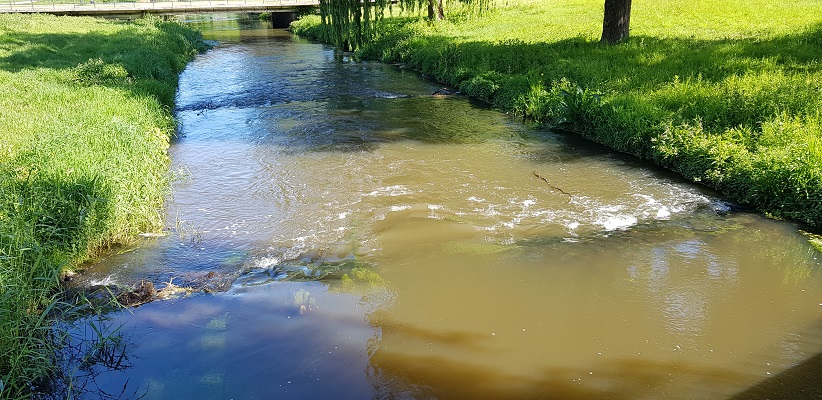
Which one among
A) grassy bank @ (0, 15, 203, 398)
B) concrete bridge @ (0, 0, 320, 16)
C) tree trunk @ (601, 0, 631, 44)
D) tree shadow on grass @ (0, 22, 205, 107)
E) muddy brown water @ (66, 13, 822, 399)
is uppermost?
concrete bridge @ (0, 0, 320, 16)

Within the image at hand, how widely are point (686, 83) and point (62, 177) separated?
35.4 feet

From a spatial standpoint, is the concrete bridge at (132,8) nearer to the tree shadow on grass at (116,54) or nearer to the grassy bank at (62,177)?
the tree shadow on grass at (116,54)

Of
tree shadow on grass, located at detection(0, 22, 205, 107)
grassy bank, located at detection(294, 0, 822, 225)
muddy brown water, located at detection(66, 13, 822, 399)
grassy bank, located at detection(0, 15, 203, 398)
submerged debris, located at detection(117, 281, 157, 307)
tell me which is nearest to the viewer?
muddy brown water, located at detection(66, 13, 822, 399)

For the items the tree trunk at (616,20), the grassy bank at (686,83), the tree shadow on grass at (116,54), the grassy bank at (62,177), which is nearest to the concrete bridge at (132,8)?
the tree shadow on grass at (116,54)

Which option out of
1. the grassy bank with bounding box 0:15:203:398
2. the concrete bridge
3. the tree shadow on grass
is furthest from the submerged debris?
the concrete bridge

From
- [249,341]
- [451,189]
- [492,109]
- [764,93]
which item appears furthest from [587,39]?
[249,341]

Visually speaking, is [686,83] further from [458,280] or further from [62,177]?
[62,177]

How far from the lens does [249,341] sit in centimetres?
553

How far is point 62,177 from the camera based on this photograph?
745 cm

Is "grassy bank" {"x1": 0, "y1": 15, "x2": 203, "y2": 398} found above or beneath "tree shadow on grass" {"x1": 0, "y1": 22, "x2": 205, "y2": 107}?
beneath

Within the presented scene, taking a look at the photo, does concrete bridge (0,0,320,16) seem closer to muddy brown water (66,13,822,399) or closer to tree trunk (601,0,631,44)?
tree trunk (601,0,631,44)

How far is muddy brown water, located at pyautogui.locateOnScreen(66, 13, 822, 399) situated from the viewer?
5.07 m

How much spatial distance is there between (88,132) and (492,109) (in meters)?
9.06

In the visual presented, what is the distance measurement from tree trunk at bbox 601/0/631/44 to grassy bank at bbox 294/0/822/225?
37 centimetres
